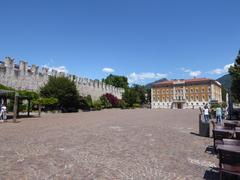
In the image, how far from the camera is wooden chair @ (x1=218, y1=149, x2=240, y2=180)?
4.04 m

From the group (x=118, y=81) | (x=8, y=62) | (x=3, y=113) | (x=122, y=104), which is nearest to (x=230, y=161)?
(x=3, y=113)

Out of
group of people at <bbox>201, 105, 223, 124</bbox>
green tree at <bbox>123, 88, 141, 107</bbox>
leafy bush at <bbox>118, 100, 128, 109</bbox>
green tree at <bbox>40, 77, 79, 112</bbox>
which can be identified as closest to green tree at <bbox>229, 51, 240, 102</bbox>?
group of people at <bbox>201, 105, 223, 124</bbox>

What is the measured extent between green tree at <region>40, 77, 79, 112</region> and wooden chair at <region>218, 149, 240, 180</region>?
32893mm

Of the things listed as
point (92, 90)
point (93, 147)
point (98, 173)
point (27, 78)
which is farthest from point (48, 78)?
point (98, 173)

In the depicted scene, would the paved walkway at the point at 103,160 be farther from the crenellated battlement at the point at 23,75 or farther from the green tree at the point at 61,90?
the green tree at the point at 61,90

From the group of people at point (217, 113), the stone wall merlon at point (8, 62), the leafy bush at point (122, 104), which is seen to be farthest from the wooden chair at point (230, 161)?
the leafy bush at point (122, 104)

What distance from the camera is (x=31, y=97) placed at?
22.5 metres

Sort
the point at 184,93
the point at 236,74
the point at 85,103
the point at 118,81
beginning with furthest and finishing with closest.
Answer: the point at 184,93
the point at 118,81
the point at 85,103
the point at 236,74

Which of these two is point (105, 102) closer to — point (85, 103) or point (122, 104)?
point (122, 104)

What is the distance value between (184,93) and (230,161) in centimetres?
9702

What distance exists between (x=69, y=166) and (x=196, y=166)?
3.12 m

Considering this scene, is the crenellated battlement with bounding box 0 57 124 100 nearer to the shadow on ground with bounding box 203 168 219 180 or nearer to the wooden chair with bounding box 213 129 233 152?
the wooden chair with bounding box 213 129 233 152

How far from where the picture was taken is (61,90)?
116 ft

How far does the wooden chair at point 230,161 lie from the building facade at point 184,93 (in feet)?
294
